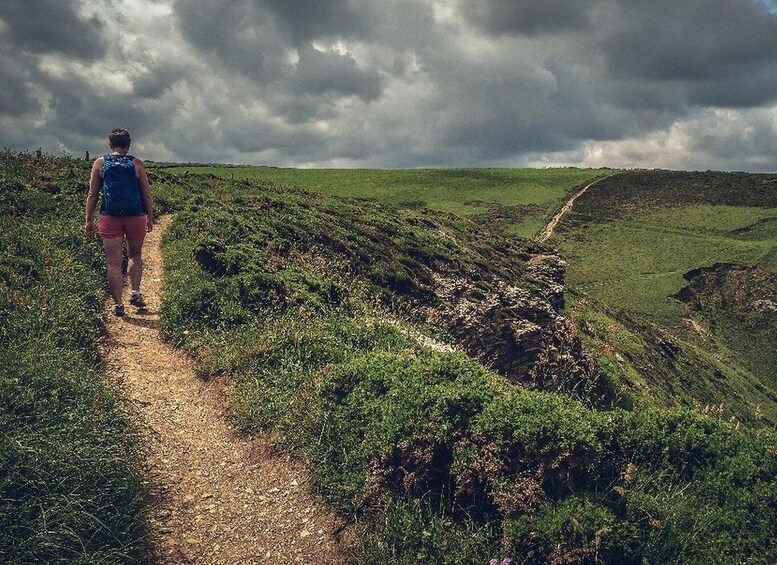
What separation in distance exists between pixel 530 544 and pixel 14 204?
18291mm

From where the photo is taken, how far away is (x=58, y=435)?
21.2ft

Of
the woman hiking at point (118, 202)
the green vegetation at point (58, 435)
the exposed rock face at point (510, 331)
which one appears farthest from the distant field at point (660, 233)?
the green vegetation at point (58, 435)

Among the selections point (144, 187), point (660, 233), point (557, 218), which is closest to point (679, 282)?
point (660, 233)

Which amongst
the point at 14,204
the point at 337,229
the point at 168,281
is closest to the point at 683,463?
the point at 168,281

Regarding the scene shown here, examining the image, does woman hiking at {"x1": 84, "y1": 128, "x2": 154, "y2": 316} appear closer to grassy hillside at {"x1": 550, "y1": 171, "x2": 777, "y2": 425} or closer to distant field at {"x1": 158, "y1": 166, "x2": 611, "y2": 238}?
grassy hillside at {"x1": 550, "y1": 171, "x2": 777, "y2": 425}

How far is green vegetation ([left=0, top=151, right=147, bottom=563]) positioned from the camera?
5551 mm

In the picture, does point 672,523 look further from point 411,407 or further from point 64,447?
point 64,447

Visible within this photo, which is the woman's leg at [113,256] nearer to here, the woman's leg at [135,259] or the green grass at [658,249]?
the woman's leg at [135,259]

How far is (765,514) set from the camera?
7285 mm

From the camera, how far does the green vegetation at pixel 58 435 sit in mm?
5551

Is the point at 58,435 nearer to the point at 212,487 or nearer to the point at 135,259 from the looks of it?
the point at 212,487

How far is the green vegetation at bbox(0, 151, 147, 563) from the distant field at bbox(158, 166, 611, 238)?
77713 mm

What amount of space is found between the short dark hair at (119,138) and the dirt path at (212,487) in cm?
444

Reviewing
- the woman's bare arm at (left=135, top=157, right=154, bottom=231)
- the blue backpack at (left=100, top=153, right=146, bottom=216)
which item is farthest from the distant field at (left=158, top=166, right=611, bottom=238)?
the blue backpack at (left=100, top=153, right=146, bottom=216)
